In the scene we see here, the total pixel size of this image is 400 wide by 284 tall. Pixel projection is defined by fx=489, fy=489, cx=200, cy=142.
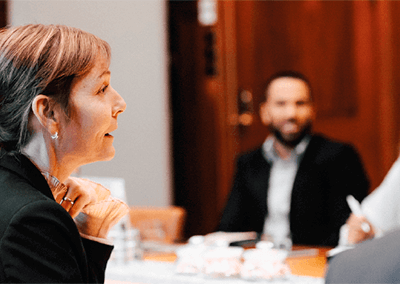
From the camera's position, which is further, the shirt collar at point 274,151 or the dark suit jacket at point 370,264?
the shirt collar at point 274,151

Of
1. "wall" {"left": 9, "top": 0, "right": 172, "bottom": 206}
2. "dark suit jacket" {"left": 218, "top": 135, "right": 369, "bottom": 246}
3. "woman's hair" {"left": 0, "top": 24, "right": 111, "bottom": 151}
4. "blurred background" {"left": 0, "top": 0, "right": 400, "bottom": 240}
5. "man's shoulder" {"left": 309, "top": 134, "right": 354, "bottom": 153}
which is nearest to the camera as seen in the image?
"woman's hair" {"left": 0, "top": 24, "right": 111, "bottom": 151}

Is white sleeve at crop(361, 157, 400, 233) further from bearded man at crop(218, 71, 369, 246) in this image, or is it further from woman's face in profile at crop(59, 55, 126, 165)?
woman's face in profile at crop(59, 55, 126, 165)

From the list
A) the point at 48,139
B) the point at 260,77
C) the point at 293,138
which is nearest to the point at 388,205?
the point at 293,138

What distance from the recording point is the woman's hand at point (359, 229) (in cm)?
Result: 179

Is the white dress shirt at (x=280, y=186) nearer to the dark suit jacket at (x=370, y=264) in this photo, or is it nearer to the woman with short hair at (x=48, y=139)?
the dark suit jacket at (x=370, y=264)

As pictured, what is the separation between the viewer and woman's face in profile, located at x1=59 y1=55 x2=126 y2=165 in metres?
0.87

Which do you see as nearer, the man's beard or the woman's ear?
the woman's ear

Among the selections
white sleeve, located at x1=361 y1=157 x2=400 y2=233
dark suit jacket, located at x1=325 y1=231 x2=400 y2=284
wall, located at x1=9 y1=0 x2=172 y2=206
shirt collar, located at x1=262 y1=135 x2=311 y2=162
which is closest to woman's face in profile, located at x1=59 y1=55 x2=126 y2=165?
dark suit jacket, located at x1=325 y1=231 x2=400 y2=284

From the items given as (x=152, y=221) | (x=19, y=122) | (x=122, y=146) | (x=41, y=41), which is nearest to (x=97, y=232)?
(x=19, y=122)

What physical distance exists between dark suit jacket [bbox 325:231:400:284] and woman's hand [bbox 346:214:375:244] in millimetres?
899

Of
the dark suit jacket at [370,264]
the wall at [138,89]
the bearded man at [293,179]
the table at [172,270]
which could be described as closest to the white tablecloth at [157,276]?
the table at [172,270]

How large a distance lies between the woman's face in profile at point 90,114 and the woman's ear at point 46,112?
0.06ft

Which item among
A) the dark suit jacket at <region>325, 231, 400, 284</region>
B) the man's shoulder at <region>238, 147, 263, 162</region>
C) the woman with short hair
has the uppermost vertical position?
the woman with short hair

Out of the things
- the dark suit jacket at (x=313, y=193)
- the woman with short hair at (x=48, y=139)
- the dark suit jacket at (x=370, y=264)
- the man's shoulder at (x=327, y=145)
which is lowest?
the dark suit jacket at (x=313, y=193)
